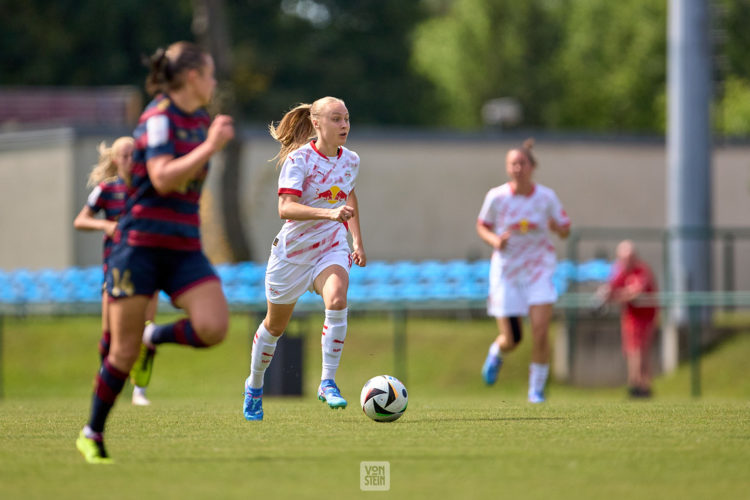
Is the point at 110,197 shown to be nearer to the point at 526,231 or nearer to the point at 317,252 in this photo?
the point at 317,252

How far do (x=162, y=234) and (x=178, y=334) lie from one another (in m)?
0.74

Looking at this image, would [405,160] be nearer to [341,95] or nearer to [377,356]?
[377,356]

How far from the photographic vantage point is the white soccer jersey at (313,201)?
8.61 metres

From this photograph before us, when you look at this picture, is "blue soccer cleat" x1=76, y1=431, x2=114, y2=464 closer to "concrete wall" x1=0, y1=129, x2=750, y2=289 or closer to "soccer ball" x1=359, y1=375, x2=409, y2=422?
"soccer ball" x1=359, y1=375, x2=409, y2=422

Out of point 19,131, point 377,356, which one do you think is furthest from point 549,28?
point 377,356

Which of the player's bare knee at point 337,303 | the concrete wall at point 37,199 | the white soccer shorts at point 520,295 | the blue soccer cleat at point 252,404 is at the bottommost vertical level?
the blue soccer cleat at point 252,404

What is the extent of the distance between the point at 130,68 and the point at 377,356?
32578 mm

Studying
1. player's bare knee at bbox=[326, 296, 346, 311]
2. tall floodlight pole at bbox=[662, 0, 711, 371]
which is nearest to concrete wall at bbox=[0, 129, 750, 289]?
tall floodlight pole at bbox=[662, 0, 711, 371]

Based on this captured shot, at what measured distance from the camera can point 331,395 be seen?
854cm

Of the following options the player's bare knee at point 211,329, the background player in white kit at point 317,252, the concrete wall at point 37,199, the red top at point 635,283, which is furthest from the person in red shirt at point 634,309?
the concrete wall at point 37,199

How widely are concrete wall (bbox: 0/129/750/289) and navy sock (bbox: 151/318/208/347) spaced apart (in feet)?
76.0

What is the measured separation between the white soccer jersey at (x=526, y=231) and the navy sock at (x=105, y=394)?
17.9ft

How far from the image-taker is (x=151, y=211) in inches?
258

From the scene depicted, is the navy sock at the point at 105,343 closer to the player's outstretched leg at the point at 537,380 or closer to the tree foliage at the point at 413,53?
the player's outstretched leg at the point at 537,380
